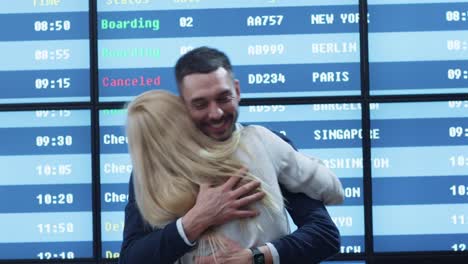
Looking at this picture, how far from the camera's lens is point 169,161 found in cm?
221

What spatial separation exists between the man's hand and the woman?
25 mm

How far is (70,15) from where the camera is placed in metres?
4.08

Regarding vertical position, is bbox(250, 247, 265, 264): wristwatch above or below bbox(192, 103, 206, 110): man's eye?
below

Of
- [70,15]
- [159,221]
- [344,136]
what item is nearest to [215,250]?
[159,221]

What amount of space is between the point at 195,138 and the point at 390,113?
1963 millimetres

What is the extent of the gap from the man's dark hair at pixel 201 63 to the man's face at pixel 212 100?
1 centimetres

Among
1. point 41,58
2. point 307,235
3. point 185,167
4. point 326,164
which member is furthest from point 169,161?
point 41,58

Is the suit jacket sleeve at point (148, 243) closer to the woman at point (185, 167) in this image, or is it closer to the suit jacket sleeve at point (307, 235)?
the woman at point (185, 167)

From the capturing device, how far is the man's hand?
7.11 ft

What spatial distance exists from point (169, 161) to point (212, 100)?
0.19m

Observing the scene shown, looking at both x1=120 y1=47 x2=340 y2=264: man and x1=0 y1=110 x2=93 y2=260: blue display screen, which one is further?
x1=0 y1=110 x2=93 y2=260: blue display screen

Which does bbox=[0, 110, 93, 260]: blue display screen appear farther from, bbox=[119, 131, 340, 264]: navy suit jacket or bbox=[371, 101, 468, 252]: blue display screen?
bbox=[119, 131, 340, 264]: navy suit jacket

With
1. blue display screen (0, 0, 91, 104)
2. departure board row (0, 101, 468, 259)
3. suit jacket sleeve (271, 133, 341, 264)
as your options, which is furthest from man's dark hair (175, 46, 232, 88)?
blue display screen (0, 0, 91, 104)

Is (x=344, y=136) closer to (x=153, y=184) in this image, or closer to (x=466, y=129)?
(x=466, y=129)
